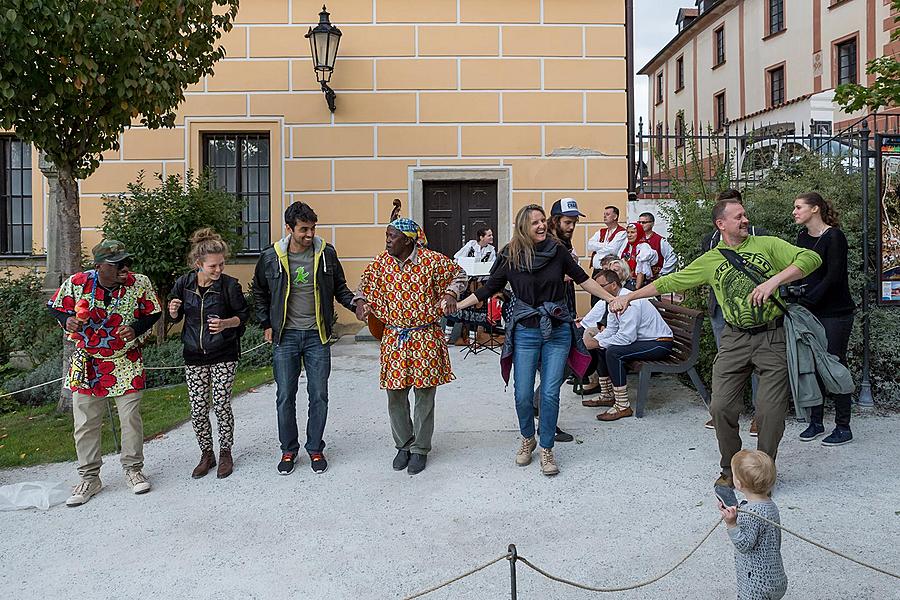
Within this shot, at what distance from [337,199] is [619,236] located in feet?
14.5

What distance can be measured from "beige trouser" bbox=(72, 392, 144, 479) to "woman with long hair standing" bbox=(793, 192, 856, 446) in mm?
4768

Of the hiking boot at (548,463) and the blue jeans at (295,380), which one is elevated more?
the blue jeans at (295,380)

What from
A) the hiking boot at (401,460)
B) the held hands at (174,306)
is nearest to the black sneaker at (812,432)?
the hiking boot at (401,460)

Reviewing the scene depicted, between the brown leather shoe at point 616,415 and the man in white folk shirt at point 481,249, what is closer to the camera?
the brown leather shoe at point 616,415

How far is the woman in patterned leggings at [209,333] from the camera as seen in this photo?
196 inches

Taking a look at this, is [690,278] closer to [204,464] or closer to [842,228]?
[842,228]

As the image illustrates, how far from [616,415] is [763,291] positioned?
228 cm

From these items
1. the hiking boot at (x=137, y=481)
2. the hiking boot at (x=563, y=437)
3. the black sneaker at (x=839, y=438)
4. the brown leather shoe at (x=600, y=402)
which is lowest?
the hiking boot at (x=137, y=481)

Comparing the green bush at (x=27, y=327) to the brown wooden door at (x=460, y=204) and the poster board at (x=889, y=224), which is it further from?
the poster board at (x=889, y=224)

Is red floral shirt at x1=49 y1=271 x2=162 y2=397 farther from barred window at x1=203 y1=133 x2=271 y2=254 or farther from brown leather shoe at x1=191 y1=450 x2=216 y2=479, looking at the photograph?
barred window at x1=203 y1=133 x2=271 y2=254

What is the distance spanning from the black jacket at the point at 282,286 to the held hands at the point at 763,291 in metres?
2.66

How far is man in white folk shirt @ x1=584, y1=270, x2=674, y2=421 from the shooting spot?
6.21m

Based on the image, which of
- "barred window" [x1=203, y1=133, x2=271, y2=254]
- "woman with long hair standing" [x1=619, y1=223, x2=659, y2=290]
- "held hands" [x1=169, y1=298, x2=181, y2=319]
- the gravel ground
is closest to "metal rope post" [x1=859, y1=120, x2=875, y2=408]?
the gravel ground

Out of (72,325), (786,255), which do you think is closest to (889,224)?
(786,255)
